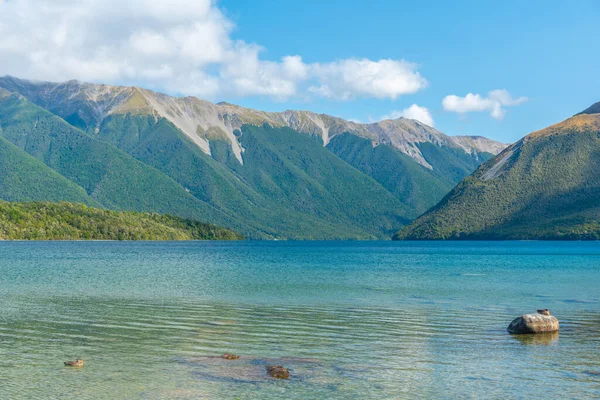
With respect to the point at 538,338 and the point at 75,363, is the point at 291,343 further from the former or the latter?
the point at 538,338

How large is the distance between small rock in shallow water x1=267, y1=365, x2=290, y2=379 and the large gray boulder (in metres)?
21.9

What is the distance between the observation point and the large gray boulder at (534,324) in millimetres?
48031

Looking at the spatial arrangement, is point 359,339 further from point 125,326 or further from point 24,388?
point 24,388

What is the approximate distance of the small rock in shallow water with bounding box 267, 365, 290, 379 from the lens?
33.1 meters

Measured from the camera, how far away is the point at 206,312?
196 feet

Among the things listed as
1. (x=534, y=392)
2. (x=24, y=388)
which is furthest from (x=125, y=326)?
(x=534, y=392)

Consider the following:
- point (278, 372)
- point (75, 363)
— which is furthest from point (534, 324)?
point (75, 363)

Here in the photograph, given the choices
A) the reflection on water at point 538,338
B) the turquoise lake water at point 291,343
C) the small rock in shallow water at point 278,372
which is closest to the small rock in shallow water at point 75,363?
the turquoise lake water at point 291,343

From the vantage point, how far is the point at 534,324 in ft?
158

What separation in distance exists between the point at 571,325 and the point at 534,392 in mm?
24704

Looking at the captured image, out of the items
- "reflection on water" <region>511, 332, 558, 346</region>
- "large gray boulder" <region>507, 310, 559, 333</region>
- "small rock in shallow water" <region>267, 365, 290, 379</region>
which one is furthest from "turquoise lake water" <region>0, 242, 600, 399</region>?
"large gray boulder" <region>507, 310, 559, 333</region>

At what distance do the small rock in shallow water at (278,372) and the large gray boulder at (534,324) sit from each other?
21905 mm

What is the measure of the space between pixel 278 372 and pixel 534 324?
23.0 m

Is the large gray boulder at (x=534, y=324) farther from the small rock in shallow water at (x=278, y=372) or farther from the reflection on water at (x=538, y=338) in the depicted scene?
the small rock in shallow water at (x=278, y=372)
